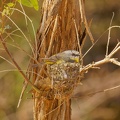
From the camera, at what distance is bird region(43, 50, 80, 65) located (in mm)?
2207

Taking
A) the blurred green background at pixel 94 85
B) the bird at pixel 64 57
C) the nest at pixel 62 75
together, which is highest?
the bird at pixel 64 57

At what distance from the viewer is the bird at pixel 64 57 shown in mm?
2207

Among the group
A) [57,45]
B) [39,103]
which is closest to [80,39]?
[57,45]

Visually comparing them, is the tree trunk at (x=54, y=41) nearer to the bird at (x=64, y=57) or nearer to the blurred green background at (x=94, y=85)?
the bird at (x=64, y=57)

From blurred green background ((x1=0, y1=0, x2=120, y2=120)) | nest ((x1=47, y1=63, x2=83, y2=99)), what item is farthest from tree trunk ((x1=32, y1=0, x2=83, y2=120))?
blurred green background ((x1=0, y1=0, x2=120, y2=120))

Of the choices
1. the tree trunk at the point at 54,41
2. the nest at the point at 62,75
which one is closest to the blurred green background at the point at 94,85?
the tree trunk at the point at 54,41

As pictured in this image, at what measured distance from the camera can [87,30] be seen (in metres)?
2.21

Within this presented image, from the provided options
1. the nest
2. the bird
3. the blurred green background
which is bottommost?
the blurred green background

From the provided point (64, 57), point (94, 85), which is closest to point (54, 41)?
point (64, 57)

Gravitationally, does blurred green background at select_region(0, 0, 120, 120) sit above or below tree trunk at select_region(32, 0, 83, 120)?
below

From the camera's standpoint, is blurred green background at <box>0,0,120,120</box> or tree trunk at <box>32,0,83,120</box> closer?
tree trunk at <box>32,0,83,120</box>

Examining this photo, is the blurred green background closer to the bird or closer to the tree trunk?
the tree trunk

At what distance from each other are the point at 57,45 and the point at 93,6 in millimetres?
3838

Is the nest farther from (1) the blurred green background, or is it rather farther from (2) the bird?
(1) the blurred green background
